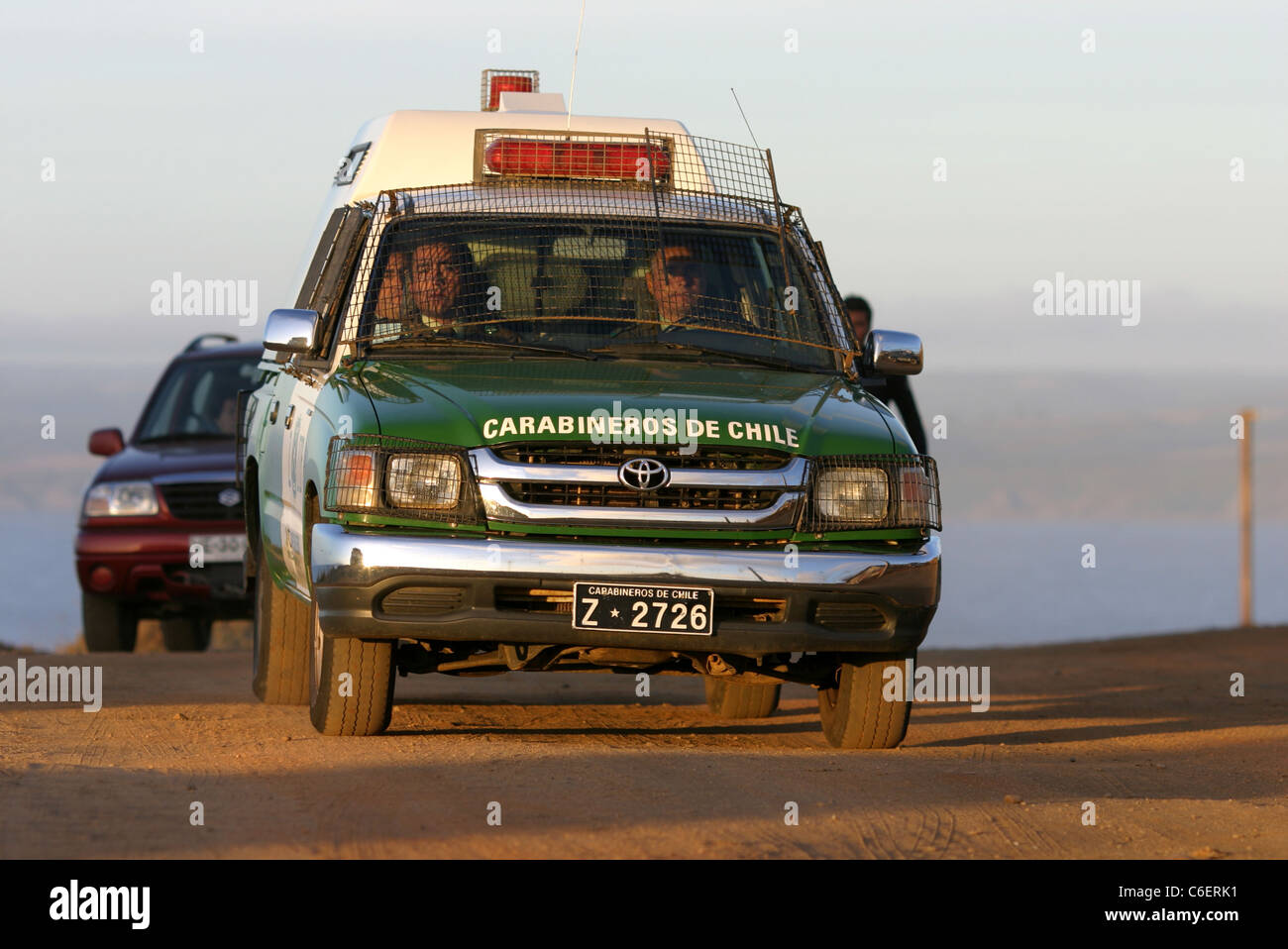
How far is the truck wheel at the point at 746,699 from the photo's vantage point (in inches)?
424

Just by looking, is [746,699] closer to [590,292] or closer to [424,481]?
[590,292]

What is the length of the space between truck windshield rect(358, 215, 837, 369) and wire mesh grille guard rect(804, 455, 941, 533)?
3.21ft

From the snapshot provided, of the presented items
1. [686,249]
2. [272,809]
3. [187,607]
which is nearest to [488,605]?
[272,809]

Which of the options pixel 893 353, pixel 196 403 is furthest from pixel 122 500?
pixel 893 353

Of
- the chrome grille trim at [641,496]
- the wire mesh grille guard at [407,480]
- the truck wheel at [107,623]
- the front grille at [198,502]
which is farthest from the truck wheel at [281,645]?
the truck wheel at [107,623]

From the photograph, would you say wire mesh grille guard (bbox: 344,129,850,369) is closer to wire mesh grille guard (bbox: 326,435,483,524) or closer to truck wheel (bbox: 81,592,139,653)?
wire mesh grille guard (bbox: 326,435,483,524)

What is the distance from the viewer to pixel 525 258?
9008 mm

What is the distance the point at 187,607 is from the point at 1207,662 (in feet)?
24.4

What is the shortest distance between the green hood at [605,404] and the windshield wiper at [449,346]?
10cm

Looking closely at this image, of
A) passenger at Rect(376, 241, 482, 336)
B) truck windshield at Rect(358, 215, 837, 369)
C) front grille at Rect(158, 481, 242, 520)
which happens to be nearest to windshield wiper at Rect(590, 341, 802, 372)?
truck windshield at Rect(358, 215, 837, 369)

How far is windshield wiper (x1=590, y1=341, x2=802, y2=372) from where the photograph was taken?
8680 mm

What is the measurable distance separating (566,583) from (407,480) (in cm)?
69

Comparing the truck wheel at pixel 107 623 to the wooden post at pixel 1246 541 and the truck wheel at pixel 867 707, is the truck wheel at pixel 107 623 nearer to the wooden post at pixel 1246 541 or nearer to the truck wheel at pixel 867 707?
the truck wheel at pixel 867 707

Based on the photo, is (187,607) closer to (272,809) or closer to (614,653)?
(614,653)
